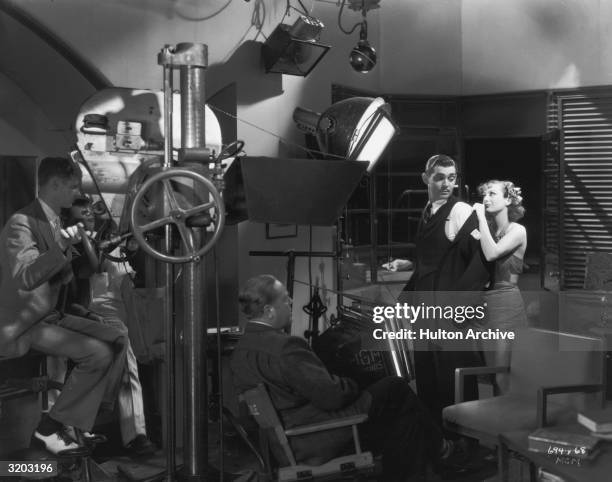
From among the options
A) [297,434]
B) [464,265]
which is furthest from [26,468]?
[464,265]

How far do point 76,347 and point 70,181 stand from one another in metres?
0.68

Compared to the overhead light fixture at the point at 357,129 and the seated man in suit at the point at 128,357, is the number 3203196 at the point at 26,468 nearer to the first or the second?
the seated man in suit at the point at 128,357

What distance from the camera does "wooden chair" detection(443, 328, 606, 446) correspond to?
2.99m

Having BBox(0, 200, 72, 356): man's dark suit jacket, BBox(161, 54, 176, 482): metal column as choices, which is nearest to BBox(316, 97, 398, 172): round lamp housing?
BBox(161, 54, 176, 482): metal column

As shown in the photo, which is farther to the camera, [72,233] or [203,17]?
[203,17]

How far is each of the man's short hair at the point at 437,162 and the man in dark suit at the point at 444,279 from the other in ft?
0.68

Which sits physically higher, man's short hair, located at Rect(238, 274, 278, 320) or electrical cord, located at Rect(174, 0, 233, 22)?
electrical cord, located at Rect(174, 0, 233, 22)

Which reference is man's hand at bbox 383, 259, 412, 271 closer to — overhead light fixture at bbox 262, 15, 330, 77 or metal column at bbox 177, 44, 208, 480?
overhead light fixture at bbox 262, 15, 330, 77

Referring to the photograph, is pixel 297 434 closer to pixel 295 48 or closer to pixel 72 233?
pixel 72 233

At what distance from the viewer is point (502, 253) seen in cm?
394

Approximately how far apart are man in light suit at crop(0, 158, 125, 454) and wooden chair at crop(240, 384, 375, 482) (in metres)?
0.76

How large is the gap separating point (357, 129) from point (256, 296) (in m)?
0.98

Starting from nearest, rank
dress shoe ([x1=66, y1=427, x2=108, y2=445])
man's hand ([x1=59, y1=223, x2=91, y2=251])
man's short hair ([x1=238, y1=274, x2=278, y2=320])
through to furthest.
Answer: man's short hair ([x1=238, y1=274, x2=278, y2=320])
man's hand ([x1=59, y1=223, x2=91, y2=251])
dress shoe ([x1=66, y1=427, x2=108, y2=445])

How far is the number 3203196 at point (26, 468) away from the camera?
3.04m
